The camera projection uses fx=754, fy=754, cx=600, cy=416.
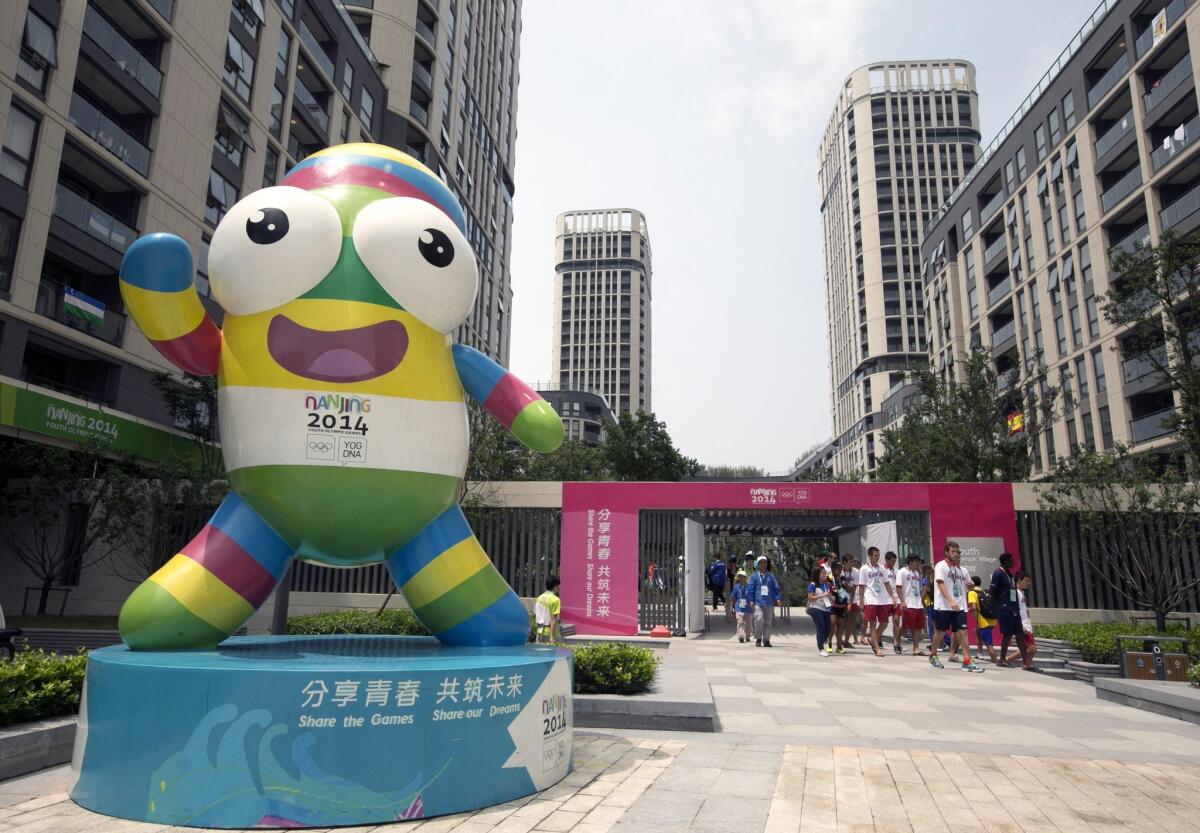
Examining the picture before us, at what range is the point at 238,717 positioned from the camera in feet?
13.4

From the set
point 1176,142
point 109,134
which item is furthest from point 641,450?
point 109,134

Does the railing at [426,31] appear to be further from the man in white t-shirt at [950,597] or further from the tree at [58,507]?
the man in white t-shirt at [950,597]

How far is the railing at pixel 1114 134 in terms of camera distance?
30547 mm

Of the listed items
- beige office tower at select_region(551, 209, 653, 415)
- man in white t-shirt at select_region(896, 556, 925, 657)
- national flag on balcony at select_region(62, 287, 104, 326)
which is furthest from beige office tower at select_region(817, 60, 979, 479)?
national flag on balcony at select_region(62, 287, 104, 326)

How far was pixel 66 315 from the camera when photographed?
18578 millimetres

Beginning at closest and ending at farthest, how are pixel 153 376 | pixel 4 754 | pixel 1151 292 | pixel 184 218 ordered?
1. pixel 4 754
2. pixel 1151 292
3. pixel 153 376
4. pixel 184 218

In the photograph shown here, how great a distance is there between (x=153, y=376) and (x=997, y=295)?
1627 inches

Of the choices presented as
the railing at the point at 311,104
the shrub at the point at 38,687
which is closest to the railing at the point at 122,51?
the railing at the point at 311,104

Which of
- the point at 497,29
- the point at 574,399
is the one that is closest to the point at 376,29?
the point at 497,29

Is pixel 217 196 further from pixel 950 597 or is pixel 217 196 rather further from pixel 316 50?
pixel 950 597

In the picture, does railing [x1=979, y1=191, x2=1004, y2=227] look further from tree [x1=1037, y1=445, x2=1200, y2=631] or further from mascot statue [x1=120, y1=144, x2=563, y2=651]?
mascot statue [x1=120, y1=144, x2=563, y2=651]

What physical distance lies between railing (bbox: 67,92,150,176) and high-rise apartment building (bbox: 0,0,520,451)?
34 millimetres

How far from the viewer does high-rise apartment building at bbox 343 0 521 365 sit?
3566 cm

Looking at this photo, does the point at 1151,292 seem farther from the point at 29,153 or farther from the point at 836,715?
the point at 29,153
